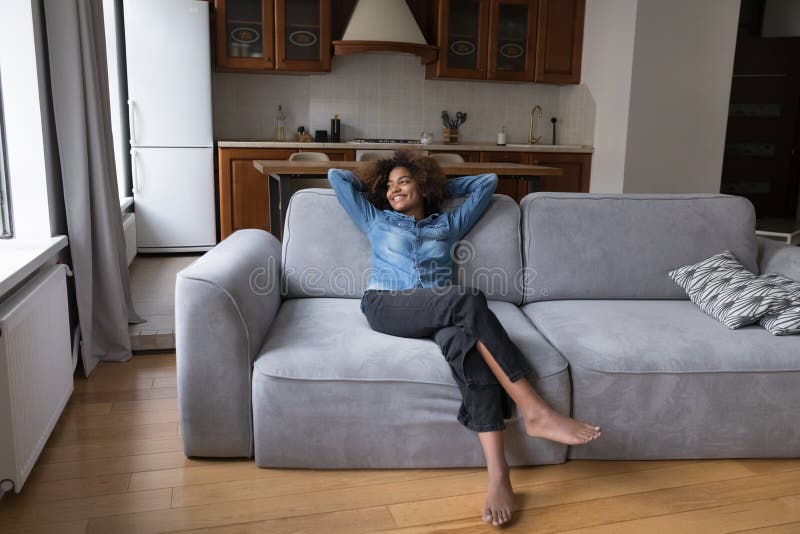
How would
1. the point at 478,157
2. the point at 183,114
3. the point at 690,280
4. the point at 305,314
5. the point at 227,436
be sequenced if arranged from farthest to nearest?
1. the point at 478,157
2. the point at 183,114
3. the point at 690,280
4. the point at 305,314
5. the point at 227,436

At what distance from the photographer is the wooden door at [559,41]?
5.55 m

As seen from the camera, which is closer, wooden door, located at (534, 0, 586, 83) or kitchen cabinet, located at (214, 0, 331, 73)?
kitchen cabinet, located at (214, 0, 331, 73)

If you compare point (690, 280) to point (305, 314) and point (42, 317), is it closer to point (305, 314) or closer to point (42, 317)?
point (305, 314)

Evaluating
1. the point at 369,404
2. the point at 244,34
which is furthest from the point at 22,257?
the point at 244,34

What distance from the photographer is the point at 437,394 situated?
1910 mm

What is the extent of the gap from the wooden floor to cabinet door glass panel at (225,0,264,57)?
12.0 feet

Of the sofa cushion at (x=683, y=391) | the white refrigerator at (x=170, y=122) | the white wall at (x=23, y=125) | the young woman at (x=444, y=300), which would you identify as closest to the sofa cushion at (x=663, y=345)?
the sofa cushion at (x=683, y=391)

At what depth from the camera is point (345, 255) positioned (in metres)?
2.47

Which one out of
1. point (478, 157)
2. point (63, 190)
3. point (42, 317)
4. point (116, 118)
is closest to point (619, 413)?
point (42, 317)

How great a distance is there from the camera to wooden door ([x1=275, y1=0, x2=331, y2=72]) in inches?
201

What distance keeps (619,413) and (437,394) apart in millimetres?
571

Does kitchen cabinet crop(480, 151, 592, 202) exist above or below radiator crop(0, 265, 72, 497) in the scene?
above

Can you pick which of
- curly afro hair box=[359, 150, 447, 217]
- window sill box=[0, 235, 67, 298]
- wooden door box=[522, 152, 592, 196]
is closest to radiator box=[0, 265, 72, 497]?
window sill box=[0, 235, 67, 298]

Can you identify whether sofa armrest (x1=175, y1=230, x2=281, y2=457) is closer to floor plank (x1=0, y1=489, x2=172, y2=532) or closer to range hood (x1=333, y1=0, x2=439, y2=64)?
floor plank (x1=0, y1=489, x2=172, y2=532)
